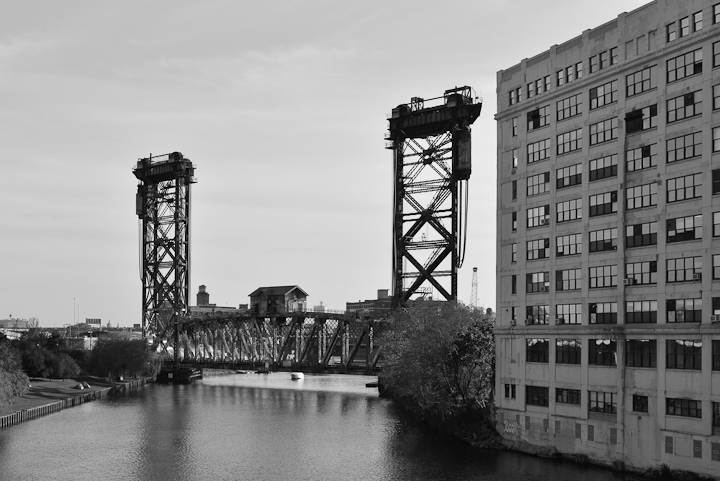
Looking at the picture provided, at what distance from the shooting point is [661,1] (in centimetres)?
6412

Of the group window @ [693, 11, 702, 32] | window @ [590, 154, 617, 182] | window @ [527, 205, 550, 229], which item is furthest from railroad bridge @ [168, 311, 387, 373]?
window @ [693, 11, 702, 32]

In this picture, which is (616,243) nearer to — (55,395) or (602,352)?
(602,352)

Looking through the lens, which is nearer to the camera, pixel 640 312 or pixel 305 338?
pixel 640 312

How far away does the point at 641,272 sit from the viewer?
65.4 m

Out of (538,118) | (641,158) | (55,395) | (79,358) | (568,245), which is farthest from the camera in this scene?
(79,358)

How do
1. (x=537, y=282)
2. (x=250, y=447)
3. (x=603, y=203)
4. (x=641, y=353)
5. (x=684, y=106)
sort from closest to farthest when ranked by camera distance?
(x=684, y=106) → (x=641, y=353) → (x=603, y=203) → (x=537, y=282) → (x=250, y=447)

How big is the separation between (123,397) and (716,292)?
10679 cm

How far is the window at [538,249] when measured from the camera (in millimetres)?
75750

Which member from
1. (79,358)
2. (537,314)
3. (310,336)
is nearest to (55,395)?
(310,336)

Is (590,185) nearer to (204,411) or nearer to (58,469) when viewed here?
(58,469)

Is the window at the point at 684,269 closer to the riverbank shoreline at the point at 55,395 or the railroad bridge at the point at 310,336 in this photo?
the riverbank shoreline at the point at 55,395

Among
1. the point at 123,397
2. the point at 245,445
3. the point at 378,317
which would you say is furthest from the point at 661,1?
the point at 123,397

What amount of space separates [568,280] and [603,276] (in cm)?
423

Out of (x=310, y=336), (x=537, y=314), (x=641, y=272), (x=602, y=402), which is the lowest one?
(x=602, y=402)
